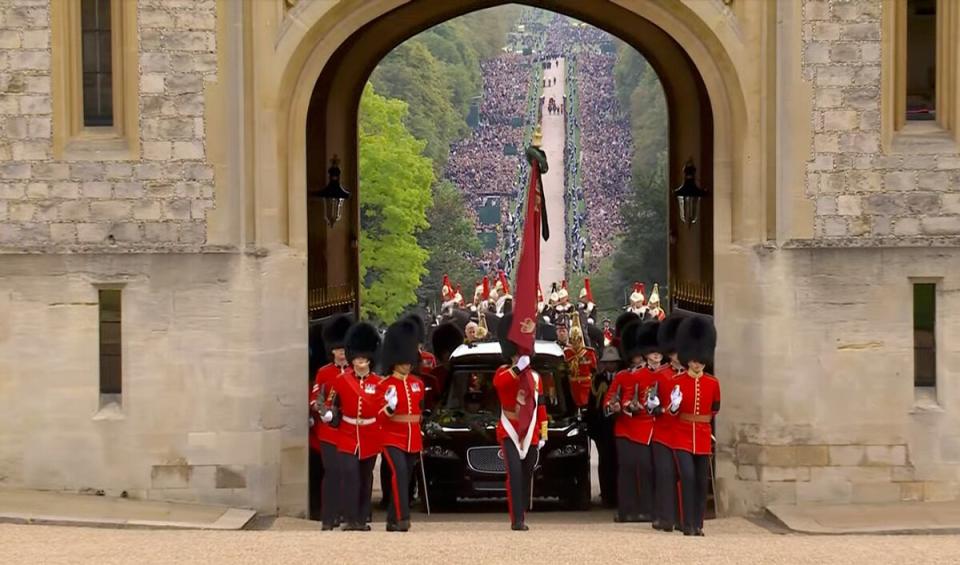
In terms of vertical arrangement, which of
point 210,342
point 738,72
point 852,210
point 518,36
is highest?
point 518,36

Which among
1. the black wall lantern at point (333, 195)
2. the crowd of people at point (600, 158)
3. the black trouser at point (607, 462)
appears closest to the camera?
the black trouser at point (607, 462)

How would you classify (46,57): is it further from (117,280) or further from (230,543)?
(230,543)

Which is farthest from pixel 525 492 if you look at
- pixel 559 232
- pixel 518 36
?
pixel 518 36

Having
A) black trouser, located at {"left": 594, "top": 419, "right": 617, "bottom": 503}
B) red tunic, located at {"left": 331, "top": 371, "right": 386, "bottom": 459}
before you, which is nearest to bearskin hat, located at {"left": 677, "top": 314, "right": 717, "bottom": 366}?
red tunic, located at {"left": 331, "top": 371, "right": 386, "bottom": 459}

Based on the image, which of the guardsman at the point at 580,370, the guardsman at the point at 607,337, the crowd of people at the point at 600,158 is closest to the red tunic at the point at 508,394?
the guardsman at the point at 580,370

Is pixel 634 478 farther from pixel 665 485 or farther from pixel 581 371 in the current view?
pixel 581 371

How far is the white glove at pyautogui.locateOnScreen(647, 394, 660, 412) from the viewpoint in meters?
15.7

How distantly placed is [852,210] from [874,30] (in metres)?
1.58

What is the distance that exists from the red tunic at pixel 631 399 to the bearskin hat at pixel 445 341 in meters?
5.73

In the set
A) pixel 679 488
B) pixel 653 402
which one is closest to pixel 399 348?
pixel 653 402

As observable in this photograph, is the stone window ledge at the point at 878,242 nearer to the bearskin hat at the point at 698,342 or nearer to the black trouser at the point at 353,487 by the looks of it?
the bearskin hat at the point at 698,342

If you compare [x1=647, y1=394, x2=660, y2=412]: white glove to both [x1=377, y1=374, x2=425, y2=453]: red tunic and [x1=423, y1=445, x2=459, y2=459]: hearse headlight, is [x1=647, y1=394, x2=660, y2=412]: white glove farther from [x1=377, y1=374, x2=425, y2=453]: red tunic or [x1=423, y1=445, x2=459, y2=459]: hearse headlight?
[x1=423, y1=445, x2=459, y2=459]: hearse headlight

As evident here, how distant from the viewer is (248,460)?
16.8 m

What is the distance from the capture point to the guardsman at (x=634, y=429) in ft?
53.7
